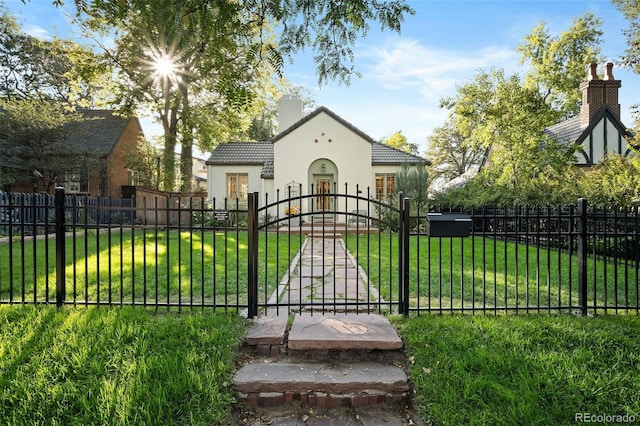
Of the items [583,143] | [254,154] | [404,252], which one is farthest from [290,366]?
[583,143]

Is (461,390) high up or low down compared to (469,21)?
down

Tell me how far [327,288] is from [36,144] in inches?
821

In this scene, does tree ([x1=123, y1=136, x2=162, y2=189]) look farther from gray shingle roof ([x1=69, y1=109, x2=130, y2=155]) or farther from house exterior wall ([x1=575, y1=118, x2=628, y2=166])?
house exterior wall ([x1=575, y1=118, x2=628, y2=166])

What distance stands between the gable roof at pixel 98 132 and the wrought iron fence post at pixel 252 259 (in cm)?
2074

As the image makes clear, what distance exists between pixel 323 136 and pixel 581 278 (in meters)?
14.6

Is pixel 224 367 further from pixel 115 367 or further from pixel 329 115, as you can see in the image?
pixel 329 115

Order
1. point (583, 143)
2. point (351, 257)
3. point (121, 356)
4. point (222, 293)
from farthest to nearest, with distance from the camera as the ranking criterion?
point (583, 143), point (351, 257), point (222, 293), point (121, 356)

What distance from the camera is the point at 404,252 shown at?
13.8 feet

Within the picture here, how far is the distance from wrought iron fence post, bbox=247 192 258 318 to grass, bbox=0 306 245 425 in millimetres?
235

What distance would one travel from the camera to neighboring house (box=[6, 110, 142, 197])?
20581mm

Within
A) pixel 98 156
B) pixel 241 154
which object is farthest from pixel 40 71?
pixel 241 154

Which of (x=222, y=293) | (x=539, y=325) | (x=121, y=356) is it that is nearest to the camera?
(x=121, y=356)

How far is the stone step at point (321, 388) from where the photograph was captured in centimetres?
290

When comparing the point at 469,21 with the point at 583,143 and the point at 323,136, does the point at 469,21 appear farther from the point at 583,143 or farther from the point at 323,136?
the point at 583,143
